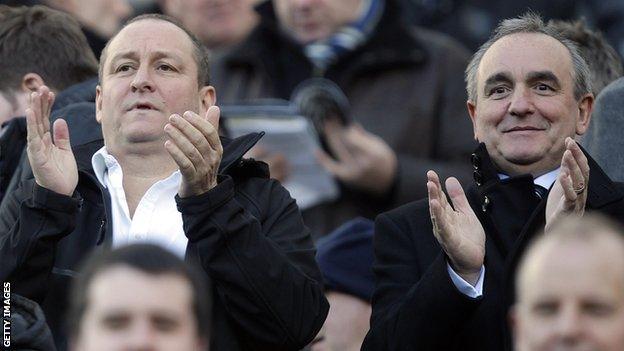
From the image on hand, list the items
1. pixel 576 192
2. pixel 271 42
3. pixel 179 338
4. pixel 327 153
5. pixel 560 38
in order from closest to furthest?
1. pixel 179 338
2. pixel 576 192
3. pixel 560 38
4. pixel 327 153
5. pixel 271 42

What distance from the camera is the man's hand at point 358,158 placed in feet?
28.1

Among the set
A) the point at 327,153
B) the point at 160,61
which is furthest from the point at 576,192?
the point at 327,153

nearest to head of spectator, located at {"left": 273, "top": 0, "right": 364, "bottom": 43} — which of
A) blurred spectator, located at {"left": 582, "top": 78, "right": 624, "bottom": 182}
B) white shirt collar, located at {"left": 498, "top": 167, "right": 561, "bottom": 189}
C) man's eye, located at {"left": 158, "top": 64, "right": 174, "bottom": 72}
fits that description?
blurred spectator, located at {"left": 582, "top": 78, "right": 624, "bottom": 182}

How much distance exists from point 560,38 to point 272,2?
118 inches

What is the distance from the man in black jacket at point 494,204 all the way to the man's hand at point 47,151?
1.15 metres

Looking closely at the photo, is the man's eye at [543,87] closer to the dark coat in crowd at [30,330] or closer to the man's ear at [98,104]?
the man's ear at [98,104]

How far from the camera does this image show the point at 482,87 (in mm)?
6820

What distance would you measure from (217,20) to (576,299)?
20.7 feet

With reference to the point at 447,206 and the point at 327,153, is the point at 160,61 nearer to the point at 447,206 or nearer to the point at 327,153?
the point at 447,206

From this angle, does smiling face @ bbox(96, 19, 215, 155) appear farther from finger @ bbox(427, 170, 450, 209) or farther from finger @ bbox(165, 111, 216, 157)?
finger @ bbox(427, 170, 450, 209)

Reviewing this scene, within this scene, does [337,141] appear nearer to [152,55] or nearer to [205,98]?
[205,98]

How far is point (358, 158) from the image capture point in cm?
862

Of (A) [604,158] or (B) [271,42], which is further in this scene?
(B) [271,42]

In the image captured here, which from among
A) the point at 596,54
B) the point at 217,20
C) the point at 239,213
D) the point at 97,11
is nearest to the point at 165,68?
the point at 239,213
